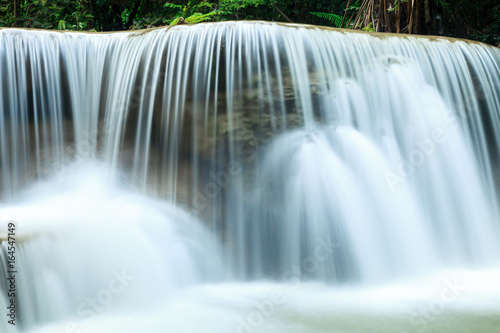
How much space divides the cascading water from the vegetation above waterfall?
10.6 ft

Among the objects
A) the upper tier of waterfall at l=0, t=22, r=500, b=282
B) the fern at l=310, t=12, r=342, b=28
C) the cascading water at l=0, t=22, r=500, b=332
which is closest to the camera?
the cascading water at l=0, t=22, r=500, b=332

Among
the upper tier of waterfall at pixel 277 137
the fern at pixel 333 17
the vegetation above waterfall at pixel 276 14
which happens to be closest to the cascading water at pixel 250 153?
the upper tier of waterfall at pixel 277 137

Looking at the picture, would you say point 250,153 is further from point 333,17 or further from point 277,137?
point 333,17

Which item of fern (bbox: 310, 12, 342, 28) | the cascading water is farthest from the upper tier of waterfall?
fern (bbox: 310, 12, 342, 28)

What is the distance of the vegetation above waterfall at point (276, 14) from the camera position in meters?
9.59

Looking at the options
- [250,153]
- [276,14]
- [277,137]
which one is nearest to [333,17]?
[276,14]

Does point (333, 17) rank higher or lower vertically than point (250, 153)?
higher

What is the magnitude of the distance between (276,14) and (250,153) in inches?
294

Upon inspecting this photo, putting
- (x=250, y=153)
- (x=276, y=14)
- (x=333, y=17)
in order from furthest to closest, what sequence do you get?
(x=276, y=14) → (x=333, y=17) → (x=250, y=153)

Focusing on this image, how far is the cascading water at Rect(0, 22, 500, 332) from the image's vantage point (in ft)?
17.1

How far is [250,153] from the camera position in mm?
5566

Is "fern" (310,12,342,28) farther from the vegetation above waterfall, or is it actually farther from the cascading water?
the cascading water

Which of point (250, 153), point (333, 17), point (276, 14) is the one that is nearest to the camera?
point (250, 153)

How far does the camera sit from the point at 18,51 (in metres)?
6.10
